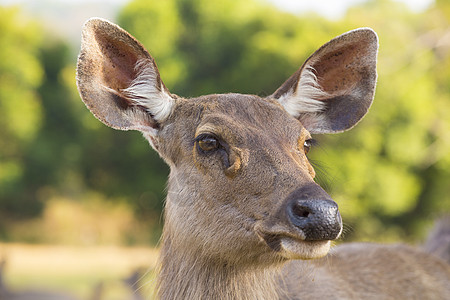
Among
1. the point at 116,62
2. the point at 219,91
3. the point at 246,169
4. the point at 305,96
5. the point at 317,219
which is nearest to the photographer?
the point at 317,219

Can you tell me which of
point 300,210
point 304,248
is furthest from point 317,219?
point 304,248

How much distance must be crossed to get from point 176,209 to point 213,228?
50cm

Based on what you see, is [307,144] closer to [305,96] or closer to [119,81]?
[305,96]

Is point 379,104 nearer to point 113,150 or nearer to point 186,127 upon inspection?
point 113,150

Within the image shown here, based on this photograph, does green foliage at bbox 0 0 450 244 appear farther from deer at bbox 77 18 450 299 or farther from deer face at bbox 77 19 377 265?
deer face at bbox 77 19 377 265

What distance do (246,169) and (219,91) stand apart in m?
25.6

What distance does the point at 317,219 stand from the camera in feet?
11.4

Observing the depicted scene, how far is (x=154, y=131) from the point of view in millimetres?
4922

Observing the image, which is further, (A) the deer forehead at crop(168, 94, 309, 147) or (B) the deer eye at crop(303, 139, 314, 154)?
(B) the deer eye at crop(303, 139, 314, 154)

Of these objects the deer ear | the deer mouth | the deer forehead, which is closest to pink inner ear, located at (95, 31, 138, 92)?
the deer forehead

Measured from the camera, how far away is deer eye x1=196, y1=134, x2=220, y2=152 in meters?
4.31

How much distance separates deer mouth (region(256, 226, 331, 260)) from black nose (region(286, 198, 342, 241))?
0.26 feet

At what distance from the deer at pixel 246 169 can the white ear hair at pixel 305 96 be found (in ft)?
0.03

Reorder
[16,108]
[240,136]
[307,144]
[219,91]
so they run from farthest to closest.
A: [16,108], [219,91], [307,144], [240,136]
